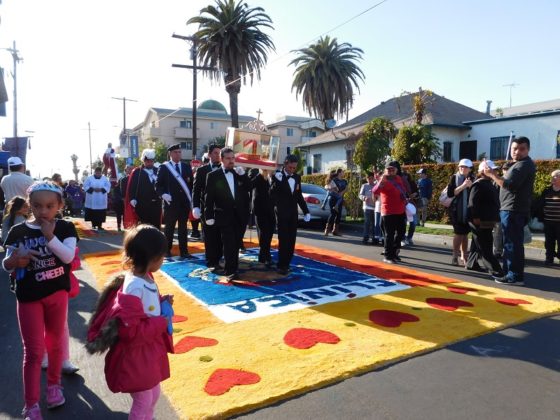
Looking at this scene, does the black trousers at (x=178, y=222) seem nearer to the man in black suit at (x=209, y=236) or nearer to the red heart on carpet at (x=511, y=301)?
the man in black suit at (x=209, y=236)

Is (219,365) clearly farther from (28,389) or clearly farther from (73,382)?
(28,389)

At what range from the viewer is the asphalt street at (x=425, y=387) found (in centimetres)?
276

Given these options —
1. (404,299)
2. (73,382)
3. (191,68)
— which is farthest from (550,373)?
(191,68)

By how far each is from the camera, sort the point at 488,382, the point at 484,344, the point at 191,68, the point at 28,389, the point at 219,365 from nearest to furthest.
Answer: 1. the point at 28,389
2. the point at 488,382
3. the point at 219,365
4. the point at 484,344
5. the point at 191,68

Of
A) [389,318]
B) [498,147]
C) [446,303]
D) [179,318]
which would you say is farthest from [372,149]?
[179,318]

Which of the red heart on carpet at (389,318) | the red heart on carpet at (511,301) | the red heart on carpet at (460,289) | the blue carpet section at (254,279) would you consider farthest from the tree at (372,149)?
the red heart on carpet at (389,318)

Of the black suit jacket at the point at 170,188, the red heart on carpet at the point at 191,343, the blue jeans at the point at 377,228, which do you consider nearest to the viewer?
the red heart on carpet at the point at 191,343

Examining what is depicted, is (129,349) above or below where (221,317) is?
above

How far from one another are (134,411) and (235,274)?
374cm

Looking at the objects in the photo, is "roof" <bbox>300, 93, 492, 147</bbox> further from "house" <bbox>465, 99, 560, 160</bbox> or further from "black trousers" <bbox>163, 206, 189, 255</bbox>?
"black trousers" <bbox>163, 206, 189, 255</bbox>

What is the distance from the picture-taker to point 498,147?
888 inches

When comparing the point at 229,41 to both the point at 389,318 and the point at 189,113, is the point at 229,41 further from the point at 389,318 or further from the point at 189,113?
the point at 189,113

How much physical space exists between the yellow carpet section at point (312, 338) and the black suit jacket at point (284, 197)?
1.91 meters

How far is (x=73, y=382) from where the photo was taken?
10.6ft
